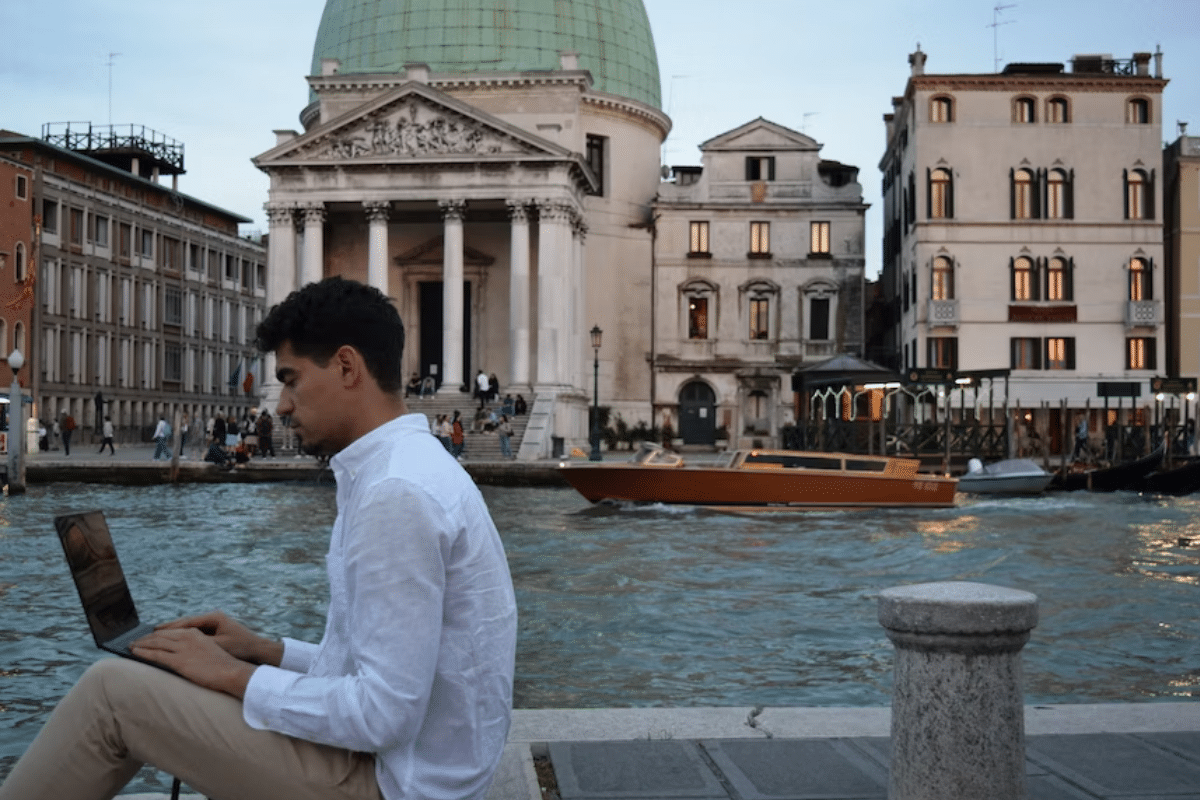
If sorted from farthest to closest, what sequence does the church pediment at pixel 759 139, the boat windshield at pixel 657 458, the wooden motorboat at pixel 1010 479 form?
the church pediment at pixel 759 139
the wooden motorboat at pixel 1010 479
the boat windshield at pixel 657 458

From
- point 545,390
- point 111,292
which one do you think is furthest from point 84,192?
point 545,390

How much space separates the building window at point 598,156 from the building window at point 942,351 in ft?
48.5

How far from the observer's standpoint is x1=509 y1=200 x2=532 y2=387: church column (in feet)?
156

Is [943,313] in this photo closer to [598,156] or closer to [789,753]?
[598,156]

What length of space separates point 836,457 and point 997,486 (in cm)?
632

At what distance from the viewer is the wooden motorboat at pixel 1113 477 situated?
110 ft

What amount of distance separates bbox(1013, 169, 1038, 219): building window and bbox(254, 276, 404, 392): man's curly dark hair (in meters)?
44.8

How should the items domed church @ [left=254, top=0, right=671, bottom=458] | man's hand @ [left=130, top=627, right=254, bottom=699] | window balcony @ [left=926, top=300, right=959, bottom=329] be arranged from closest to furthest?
man's hand @ [left=130, top=627, right=254, bottom=699] → window balcony @ [left=926, top=300, right=959, bottom=329] → domed church @ [left=254, top=0, right=671, bottom=458]

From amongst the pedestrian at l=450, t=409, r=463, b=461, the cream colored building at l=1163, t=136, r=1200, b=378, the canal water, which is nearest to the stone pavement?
the canal water

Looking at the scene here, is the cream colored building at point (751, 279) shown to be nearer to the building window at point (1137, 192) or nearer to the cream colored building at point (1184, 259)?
the building window at point (1137, 192)

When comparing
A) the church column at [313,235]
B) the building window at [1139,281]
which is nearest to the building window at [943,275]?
the building window at [1139,281]

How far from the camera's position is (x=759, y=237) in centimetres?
5206

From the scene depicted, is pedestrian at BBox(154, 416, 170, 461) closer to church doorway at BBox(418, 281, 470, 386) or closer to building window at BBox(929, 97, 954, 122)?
church doorway at BBox(418, 281, 470, 386)

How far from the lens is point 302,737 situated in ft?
10.0
